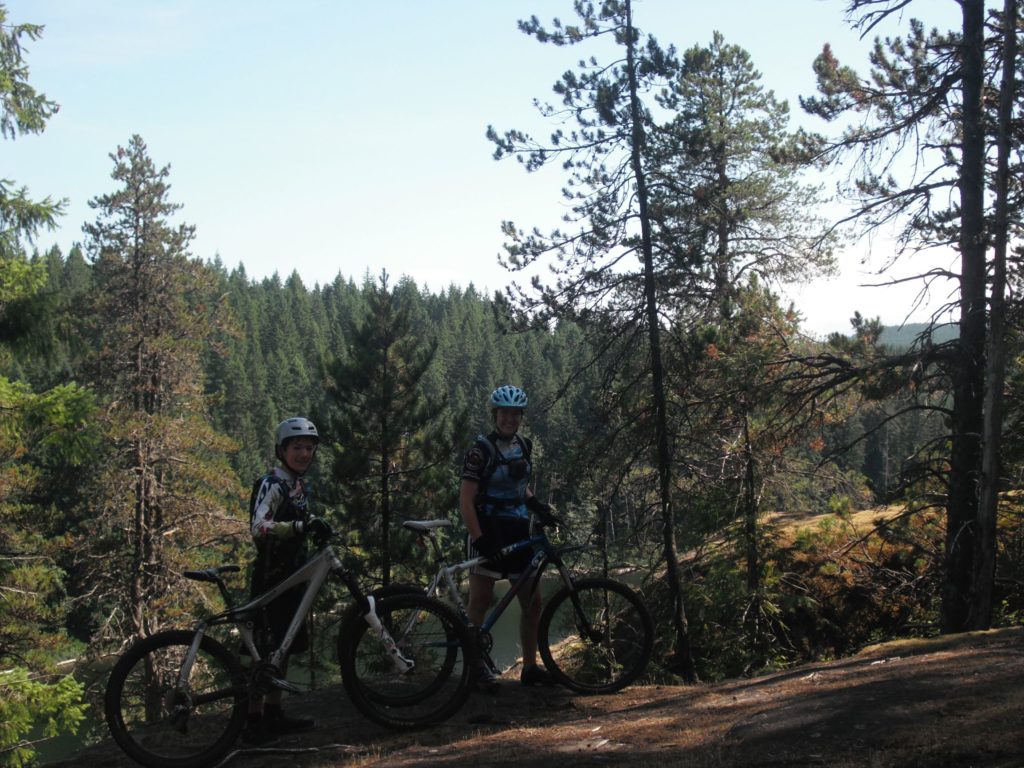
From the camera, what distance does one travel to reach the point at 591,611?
666cm

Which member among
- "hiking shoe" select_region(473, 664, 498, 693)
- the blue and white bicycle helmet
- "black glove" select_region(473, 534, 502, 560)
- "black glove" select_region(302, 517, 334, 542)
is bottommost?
"hiking shoe" select_region(473, 664, 498, 693)

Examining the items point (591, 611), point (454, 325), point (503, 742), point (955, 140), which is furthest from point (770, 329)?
point (454, 325)

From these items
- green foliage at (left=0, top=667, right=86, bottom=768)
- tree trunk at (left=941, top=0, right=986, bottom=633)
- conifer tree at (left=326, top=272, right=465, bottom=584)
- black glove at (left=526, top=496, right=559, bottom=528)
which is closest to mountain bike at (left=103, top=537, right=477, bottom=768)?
black glove at (left=526, top=496, right=559, bottom=528)

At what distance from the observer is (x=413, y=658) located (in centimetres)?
541

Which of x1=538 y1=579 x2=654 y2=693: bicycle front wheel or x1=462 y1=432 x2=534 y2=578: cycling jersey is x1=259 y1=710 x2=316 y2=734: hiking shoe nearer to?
x1=462 y1=432 x2=534 y2=578: cycling jersey

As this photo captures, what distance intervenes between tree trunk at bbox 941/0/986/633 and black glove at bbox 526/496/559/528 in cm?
589

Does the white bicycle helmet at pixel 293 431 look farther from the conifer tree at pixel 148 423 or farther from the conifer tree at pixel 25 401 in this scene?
the conifer tree at pixel 148 423

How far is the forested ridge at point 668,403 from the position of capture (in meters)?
9.51

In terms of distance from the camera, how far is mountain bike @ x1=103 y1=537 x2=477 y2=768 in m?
5.06

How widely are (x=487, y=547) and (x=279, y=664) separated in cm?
162

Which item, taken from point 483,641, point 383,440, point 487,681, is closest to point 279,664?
point 483,641

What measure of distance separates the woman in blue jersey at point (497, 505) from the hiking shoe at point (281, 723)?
126cm

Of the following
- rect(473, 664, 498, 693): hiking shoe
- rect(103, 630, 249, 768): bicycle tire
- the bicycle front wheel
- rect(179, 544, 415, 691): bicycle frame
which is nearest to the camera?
rect(103, 630, 249, 768): bicycle tire

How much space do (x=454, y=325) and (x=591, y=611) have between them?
11750 cm
